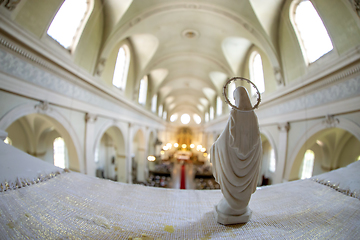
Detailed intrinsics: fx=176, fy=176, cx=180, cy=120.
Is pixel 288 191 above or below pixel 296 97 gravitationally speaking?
below

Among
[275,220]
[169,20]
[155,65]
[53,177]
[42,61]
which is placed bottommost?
[275,220]

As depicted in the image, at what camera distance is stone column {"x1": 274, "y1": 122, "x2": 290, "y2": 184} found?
20.2ft

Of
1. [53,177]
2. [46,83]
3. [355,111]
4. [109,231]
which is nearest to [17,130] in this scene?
[46,83]

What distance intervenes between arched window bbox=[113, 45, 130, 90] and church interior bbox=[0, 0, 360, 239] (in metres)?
0.05

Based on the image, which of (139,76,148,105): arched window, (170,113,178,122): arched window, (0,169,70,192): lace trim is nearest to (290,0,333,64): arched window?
(0,169,70,192): lace trim

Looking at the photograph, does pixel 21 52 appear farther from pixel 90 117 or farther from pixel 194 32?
pixel 194 32

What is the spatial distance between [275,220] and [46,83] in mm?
5359

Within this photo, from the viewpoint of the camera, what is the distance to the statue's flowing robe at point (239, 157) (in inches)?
73.6

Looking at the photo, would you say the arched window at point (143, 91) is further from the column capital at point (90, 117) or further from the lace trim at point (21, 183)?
the lace trim at point (21, 183)

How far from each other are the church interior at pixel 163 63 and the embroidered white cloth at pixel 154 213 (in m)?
0.03

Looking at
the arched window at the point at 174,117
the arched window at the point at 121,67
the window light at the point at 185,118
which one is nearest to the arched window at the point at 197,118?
the window light at the point at 185,118

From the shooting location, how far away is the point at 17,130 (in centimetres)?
835

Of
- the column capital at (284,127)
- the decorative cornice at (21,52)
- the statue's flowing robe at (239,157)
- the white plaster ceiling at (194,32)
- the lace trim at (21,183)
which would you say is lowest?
the lace trim at (21,183)

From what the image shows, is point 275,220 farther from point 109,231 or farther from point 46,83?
point 46,83
